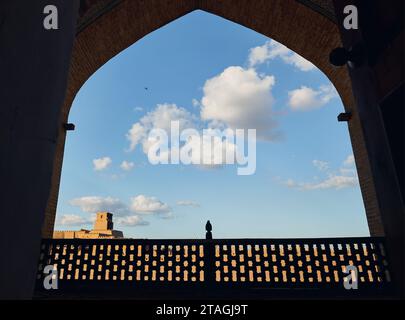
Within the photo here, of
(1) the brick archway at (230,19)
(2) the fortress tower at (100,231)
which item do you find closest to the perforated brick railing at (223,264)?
(1) the brick archway at (230,19)

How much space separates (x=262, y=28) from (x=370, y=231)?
5.68 metres

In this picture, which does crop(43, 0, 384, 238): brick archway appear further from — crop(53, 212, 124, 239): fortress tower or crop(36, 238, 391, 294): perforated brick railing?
crop(53, 212, 124, 239): fortress tower

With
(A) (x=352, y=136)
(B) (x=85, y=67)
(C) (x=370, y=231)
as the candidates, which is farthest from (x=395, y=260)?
(B) (x=85, y=67)

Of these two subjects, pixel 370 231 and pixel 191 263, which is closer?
pixel 191 263

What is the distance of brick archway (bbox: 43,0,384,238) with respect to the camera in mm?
5648

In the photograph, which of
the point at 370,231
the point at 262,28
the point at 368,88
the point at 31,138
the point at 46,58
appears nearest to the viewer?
the point at 31,138

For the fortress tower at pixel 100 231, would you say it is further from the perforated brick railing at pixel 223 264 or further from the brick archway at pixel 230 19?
the perforated brick railing at pixel 223 264

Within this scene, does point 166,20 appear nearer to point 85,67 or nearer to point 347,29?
point 85,67

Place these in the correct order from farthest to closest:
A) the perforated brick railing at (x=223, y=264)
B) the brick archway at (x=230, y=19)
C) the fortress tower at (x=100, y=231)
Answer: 1. the fortress tower at (x=100, y=231)
2. the brick archway at (x=230, y=19)
3. the perforated brick railing at (x=223, y=264)

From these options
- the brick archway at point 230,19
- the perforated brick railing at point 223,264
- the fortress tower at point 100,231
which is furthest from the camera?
the fortress tower at point 100,231

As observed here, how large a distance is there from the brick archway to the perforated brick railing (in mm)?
1722

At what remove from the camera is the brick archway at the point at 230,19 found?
5.65 m

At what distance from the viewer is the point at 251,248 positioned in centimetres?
404

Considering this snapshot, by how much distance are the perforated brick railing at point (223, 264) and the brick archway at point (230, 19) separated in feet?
5.65
